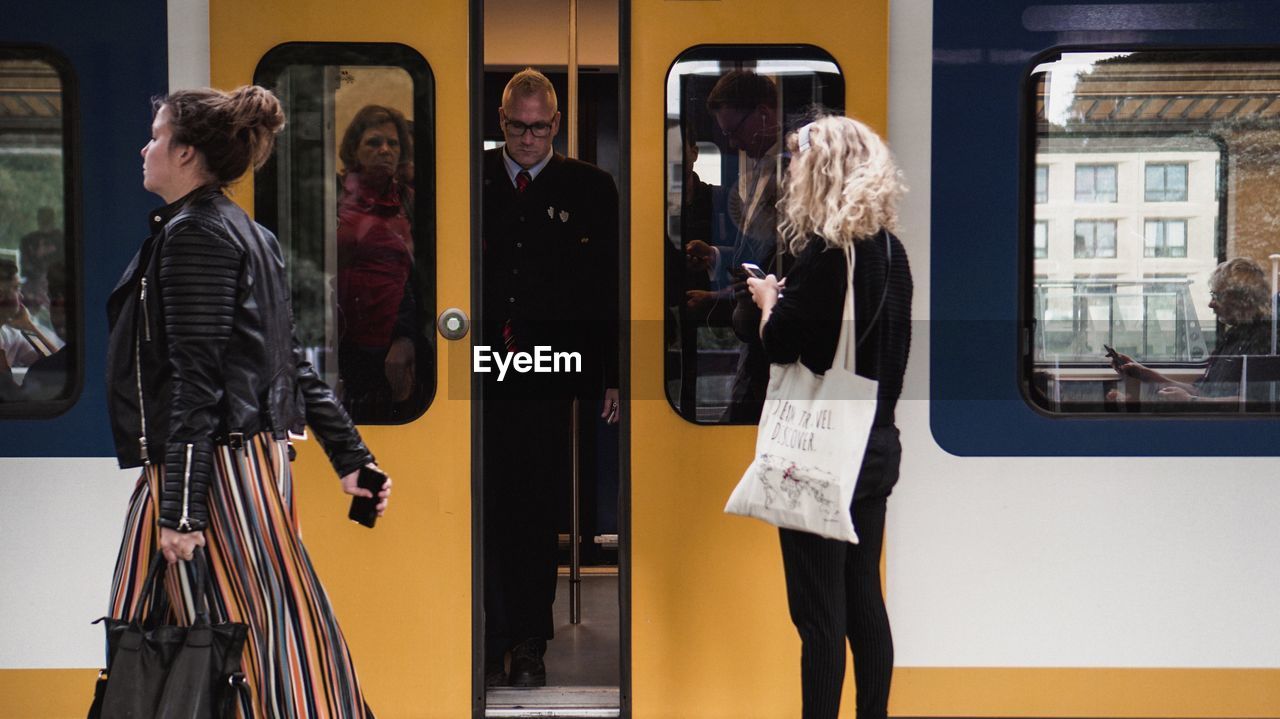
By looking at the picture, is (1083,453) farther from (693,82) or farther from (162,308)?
(162,308)

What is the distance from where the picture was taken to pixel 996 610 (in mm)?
3271

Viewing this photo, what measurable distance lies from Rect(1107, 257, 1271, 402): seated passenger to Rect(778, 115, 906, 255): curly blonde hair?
1.06 metres

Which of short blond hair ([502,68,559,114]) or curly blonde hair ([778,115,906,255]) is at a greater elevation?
short blond hair ([502,68,559,114])

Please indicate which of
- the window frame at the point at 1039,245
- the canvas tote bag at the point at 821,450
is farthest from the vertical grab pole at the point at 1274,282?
the canvas tote bag at the point at 821,450

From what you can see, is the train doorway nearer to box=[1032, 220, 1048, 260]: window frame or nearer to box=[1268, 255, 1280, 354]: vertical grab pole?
box=[1032, 220, 1048, 260]: window frame

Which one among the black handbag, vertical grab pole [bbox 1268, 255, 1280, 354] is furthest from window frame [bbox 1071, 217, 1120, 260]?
the black handbag

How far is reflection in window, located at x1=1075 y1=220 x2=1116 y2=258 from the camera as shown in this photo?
326 centimetres

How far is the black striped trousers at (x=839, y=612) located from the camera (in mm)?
2771

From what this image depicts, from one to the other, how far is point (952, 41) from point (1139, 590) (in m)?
1.67

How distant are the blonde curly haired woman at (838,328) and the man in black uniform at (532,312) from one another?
1.15m

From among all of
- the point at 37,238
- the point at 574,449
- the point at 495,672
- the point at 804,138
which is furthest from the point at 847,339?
the point at 37,238

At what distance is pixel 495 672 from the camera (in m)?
3.92

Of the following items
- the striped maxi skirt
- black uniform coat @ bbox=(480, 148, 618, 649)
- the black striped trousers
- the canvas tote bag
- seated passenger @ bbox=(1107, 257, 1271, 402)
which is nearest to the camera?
the striped maxi skirt

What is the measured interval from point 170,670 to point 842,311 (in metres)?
1.70
